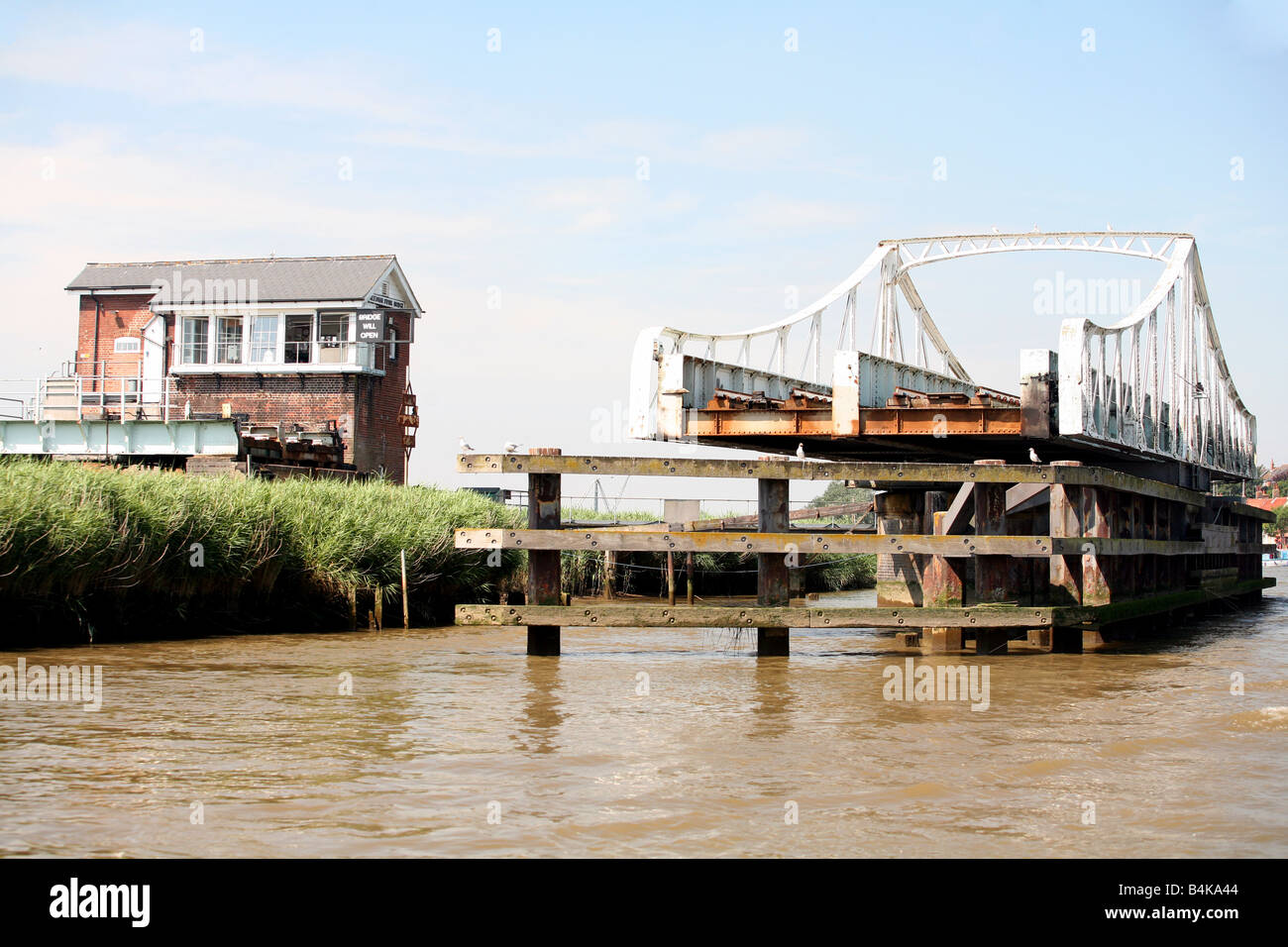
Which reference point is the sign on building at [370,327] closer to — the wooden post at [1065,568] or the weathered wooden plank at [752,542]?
the weathered wooden plank at [752,542]

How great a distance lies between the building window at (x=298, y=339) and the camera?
37.7 metres

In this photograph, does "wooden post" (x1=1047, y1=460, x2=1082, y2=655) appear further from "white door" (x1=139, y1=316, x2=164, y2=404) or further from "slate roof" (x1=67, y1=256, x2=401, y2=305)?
"white door" (x1=139, y1=316, x2=164, y2=404)

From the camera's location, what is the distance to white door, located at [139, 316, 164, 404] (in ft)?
129

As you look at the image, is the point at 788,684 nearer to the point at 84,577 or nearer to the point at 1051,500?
the point at 1051,500

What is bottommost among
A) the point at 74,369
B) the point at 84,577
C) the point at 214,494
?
the point at 84,577

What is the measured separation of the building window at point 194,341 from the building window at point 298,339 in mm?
2635

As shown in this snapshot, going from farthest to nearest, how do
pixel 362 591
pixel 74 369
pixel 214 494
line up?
pixel 74 369, pixel 362 591, pixel 214 494

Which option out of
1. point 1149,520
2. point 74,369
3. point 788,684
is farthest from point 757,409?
point 74,369

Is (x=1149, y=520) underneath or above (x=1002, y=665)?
above

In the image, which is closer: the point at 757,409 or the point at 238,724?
the point at 238,724

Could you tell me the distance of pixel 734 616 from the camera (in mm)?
12000

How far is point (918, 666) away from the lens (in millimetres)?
12508

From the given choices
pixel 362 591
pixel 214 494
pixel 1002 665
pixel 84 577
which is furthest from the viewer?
pixel 362 591

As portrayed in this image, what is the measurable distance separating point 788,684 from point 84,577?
30.0ft
